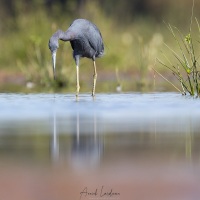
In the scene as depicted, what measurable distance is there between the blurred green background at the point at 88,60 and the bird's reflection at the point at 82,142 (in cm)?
581

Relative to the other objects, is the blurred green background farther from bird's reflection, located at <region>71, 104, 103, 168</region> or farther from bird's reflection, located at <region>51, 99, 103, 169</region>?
bird's reflection, located at <region>71, 104, 103, 168</region>

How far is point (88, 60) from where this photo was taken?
20938mm

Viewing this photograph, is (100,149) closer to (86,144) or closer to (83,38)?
(86,144)

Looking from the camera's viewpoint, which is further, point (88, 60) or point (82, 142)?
point (88, 60)

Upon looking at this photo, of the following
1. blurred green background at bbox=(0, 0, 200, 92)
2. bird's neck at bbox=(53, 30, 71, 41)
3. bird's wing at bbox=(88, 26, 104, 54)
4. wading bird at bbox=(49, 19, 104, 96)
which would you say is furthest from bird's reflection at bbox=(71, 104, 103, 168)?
blurred green background at bbox=(0, 0, 200, 92)

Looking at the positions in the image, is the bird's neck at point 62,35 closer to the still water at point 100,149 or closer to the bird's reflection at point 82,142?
the still water at point 100,149

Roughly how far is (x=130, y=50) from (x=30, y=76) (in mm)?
4656

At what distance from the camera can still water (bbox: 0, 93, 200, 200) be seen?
6.04 m

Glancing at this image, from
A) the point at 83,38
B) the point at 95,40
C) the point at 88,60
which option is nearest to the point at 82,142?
the point at 83,38

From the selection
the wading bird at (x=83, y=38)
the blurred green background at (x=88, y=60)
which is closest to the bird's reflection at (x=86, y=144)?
the wading bird at (x=83, y=38)

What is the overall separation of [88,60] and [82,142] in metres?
Result: 12.4

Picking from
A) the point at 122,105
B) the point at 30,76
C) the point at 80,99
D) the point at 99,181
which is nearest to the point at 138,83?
the point at 30,76

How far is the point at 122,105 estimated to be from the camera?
40.6ft

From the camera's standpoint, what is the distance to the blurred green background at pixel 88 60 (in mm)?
18312
